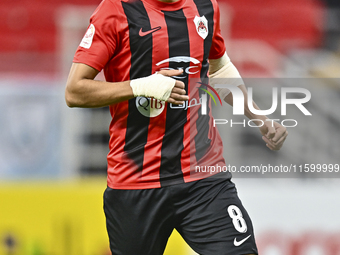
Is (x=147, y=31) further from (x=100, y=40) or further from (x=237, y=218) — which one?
(x=237, y=218)

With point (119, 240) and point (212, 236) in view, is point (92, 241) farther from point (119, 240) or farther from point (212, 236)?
point (212, 236)

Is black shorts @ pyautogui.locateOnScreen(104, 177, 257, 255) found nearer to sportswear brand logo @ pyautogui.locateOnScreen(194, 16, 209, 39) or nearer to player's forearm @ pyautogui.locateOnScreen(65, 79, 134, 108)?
player's forearm @ pyautogui.locateOnScreen(65, 79, 134, 108)

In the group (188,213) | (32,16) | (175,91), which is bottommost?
(188,213)

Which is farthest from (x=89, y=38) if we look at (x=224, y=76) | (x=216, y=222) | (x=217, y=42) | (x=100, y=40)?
(x=216, y=222)

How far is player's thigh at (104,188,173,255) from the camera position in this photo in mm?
1988

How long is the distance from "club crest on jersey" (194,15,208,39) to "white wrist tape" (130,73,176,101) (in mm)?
298

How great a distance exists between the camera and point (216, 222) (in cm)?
195

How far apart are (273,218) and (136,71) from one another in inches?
83.3

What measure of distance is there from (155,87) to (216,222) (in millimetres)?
609

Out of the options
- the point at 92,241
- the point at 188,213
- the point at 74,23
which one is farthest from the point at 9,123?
the point at 188,213

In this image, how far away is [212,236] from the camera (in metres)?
1.94

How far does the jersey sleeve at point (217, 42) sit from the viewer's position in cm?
218

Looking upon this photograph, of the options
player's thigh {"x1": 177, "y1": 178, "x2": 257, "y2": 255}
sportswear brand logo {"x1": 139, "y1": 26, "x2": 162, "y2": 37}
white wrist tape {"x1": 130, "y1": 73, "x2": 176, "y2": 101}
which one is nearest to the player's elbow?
white wrist tape {"x1": 130, "y1": 73, "x2": 176, "y2": 101}

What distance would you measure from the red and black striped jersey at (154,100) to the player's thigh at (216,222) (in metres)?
0.08
